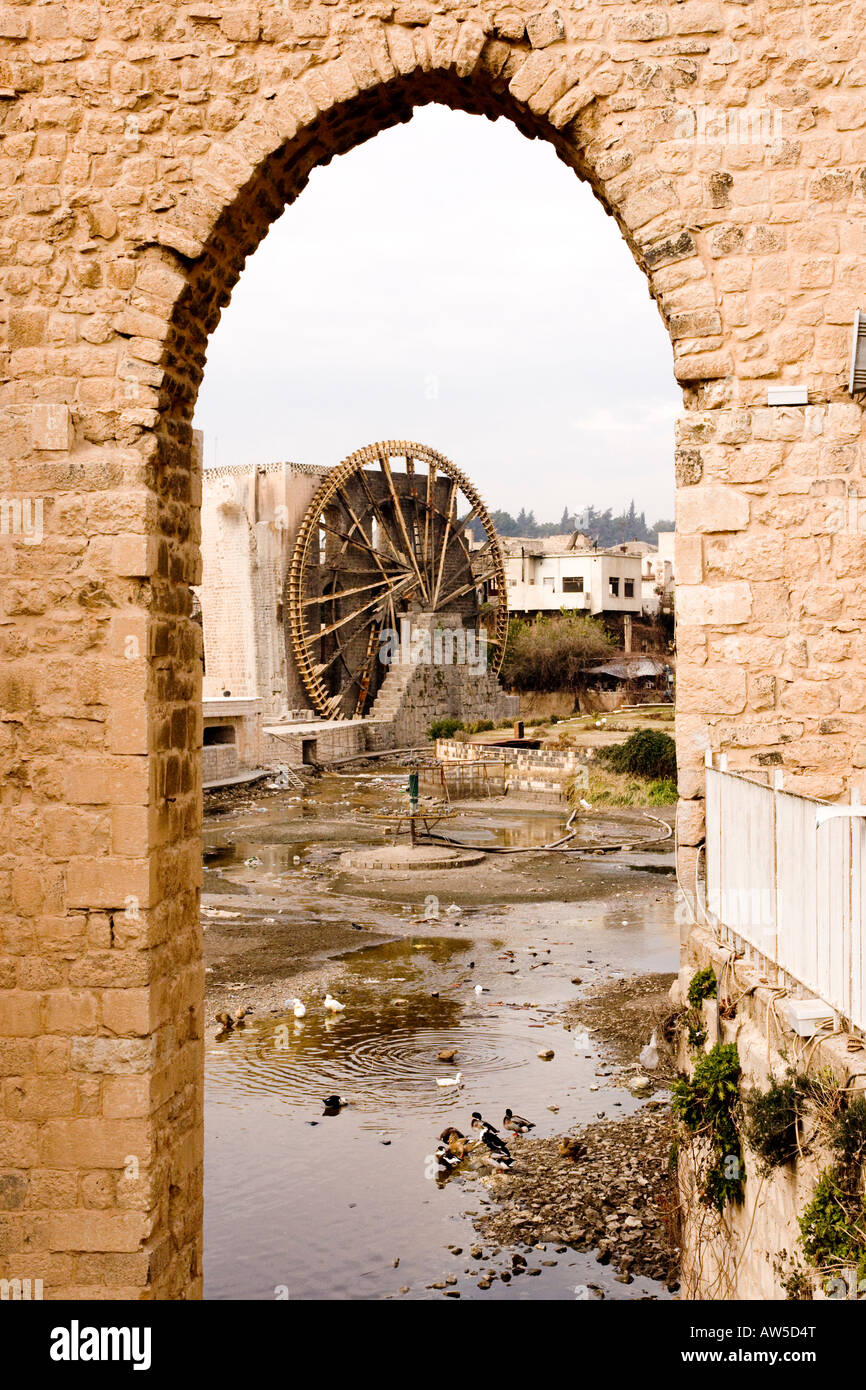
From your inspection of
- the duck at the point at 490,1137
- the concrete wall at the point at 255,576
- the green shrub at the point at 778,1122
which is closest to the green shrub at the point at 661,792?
the concrete wall at the point at 255,576

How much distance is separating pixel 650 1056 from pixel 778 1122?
452 cm

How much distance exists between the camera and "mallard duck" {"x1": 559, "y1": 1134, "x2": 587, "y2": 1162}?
5989mm

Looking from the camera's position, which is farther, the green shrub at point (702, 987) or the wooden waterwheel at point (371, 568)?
the wooden waterwheel at point (371, 568)

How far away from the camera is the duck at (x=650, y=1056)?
7273mm

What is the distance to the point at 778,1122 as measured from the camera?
9.73 ft

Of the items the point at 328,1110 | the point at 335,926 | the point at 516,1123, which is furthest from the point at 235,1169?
the point at 335,926

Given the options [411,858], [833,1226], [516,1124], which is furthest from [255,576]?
[833,1226]

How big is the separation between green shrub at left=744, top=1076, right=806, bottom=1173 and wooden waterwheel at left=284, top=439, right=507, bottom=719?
24.8m

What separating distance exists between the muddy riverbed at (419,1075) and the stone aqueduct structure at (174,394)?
4.34 ft

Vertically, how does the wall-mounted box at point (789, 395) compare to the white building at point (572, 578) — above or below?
below

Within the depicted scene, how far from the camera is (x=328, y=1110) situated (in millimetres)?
6742

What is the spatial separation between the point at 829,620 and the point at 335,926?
7962 mm

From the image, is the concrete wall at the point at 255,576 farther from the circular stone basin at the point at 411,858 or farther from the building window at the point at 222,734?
the circular stone basin at the point at 411,858
